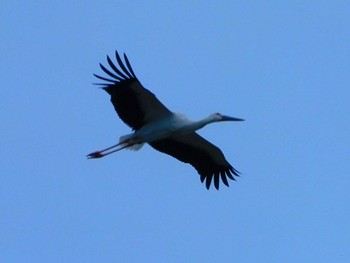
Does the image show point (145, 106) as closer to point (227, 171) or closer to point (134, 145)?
point (134, 145)

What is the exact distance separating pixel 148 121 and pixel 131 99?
47cm

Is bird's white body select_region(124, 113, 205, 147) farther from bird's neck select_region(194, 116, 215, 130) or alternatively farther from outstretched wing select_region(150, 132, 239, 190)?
outstretched wing select_region(150, 132, 239, 190)

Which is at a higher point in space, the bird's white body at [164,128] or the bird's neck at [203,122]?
the bird's neck at [203,122]

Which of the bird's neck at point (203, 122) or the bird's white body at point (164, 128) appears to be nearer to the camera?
the bird's white body at point (164, 128)

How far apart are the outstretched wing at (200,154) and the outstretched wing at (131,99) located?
2.27 ft

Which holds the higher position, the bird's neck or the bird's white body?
the bird's neck

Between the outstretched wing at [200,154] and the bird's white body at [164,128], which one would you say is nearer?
the bird's white body at [164,128]

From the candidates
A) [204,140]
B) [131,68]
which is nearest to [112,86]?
[131,68]

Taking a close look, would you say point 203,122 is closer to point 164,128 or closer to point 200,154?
point 164,128

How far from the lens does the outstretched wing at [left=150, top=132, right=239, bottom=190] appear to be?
72.1ft

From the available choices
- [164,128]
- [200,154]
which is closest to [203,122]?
[164,128]

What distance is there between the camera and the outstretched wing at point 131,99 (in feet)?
68.1

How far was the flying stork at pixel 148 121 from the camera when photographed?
20797mm

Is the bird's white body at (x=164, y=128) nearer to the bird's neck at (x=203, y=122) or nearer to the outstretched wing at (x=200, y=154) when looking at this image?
the bird's neck at (x=203, y=122)
